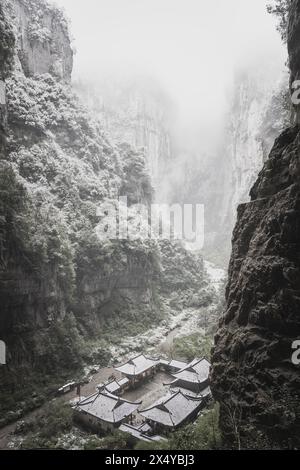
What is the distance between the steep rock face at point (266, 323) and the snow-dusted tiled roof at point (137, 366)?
1232 cm

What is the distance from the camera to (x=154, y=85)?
103 meters

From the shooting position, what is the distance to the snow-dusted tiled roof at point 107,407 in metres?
21.3

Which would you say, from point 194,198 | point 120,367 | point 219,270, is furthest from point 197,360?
point 194,198

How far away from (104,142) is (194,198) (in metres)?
56.7

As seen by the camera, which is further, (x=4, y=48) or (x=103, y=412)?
(x=4, y=48)

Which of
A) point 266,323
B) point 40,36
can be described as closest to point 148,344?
point 266,323

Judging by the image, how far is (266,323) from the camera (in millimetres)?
15102

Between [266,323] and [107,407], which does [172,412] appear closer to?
[107,407]

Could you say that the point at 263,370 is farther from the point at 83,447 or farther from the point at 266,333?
the point at 83,447

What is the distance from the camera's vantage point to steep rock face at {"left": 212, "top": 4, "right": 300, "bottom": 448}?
1388 cm

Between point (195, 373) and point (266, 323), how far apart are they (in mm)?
12935

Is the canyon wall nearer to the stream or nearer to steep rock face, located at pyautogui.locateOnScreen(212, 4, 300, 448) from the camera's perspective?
the stream

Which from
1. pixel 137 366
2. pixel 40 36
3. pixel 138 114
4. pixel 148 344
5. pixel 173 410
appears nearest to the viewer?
pixel 173 410
